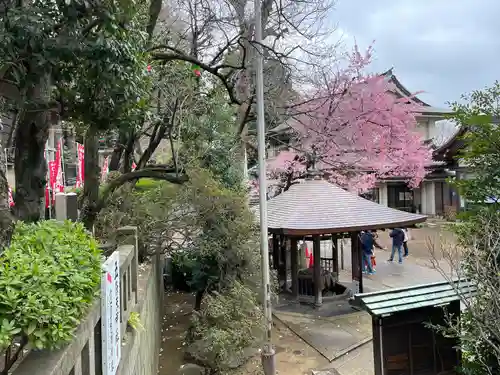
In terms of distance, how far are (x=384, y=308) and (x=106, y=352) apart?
4022 millimetres

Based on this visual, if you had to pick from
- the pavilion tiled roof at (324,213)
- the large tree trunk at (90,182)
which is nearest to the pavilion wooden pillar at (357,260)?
the pavilion tiled roof at (324,213)

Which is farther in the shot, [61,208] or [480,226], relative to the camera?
[61,208]

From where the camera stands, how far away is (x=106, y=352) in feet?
7.91

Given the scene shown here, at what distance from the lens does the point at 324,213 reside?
10.3 metres

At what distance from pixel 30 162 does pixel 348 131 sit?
992 cm

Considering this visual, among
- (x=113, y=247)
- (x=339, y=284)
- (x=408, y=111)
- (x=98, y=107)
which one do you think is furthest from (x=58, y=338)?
(x=408, y=111)

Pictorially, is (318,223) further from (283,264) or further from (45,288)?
(45,288)

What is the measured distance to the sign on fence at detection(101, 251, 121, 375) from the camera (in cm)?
242

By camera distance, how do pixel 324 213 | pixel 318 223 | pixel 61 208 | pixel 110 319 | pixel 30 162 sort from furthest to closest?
pixel 324 213, pixel 318 223, pixel 61 208, pixel 30 162, pixel 110 319

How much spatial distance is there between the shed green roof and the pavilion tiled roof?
399cm

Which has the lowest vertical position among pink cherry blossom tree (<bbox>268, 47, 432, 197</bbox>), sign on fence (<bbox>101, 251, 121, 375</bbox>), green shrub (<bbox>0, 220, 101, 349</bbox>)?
sign on fence (<bbox>101, 251, 121, 375</bbox>)

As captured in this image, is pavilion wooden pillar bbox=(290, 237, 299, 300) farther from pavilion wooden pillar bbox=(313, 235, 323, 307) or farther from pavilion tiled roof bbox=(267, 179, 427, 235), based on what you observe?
pavilion tiled roof bbox=(267, 179, 427, 235)

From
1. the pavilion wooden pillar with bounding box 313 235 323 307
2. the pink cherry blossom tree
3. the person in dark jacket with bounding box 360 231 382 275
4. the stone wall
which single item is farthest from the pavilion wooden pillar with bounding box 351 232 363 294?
the stone wall

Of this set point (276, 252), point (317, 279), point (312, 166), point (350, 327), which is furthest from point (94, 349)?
point (312, 166)
